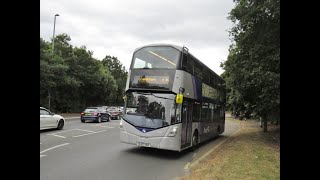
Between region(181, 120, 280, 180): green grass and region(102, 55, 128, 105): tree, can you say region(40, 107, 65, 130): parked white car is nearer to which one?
region(181, 120, 280, 180): green grass

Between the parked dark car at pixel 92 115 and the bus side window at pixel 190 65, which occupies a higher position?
the bus side window at pixel 190 65

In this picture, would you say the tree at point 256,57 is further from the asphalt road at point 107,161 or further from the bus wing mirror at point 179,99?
the bus wing mirror at point 179,99

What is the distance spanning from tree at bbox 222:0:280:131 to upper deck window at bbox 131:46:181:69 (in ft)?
18.4

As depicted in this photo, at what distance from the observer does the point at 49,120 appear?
20531 mm

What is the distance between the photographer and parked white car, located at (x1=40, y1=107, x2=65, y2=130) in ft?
65.2

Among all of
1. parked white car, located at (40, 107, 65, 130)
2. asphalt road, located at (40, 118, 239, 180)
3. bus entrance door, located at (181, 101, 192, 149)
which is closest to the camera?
asphalt road, located at (40, 118, 239, 180)

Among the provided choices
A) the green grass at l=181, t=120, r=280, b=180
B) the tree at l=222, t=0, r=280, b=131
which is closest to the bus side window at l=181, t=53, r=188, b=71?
the green grass at l=181, t=120, r=280, b=180

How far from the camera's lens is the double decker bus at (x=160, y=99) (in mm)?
12156

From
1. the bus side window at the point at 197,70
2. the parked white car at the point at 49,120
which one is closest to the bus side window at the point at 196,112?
the bus side window at the point at 197,70

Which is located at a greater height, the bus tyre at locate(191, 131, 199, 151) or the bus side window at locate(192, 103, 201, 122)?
the bus side window at locate(192, 103, 201, 122)

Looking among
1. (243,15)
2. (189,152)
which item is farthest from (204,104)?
(243,15)

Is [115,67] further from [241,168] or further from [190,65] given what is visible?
[241,168]

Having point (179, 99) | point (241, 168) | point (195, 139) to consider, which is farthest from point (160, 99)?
point (241, 168)
